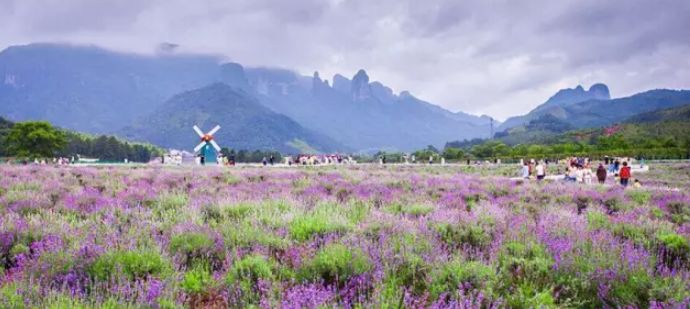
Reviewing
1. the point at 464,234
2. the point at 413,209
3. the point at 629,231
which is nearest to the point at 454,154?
the point at 413,209

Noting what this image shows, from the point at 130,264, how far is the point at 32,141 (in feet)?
326

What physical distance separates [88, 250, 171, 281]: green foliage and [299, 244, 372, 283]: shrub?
1.58 meters

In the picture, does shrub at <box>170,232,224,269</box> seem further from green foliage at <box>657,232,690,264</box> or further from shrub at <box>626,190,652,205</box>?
shrub at <box>626,190,652,205</box>

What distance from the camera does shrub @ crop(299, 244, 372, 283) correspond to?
17.0ft

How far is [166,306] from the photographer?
13.1 ft

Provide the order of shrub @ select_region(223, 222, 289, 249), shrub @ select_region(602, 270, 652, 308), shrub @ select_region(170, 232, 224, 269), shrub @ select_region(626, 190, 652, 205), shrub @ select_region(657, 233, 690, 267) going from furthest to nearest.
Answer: shrub @ select_region(626, 190, 652, 205) → shrub @ select_region(657, 233, 690, 267) → shrub @ select_region(223, 222, 289, 249) → shrub @ select_region(170, 232, 224, 269) → shrub @ select_region(602, 270, 652, 308)

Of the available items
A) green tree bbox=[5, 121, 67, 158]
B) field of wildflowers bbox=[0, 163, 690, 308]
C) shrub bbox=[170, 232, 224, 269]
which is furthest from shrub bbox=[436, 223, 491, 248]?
green tree bbox=[5, 121, 67, 158]

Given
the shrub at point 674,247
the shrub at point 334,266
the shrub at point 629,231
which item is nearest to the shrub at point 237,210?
the shrub at point 334,266

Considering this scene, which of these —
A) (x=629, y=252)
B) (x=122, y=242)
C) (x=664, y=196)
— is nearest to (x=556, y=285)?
(x=629, y=252)

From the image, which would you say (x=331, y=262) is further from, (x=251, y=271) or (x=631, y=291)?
(x=631, y=291)

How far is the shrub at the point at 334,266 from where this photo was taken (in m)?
5.18

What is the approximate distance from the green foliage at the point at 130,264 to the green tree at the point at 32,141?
96.7 meters

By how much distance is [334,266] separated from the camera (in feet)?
17.1

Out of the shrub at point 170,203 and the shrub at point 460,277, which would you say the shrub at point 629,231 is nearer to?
the shrub at point 460,277
